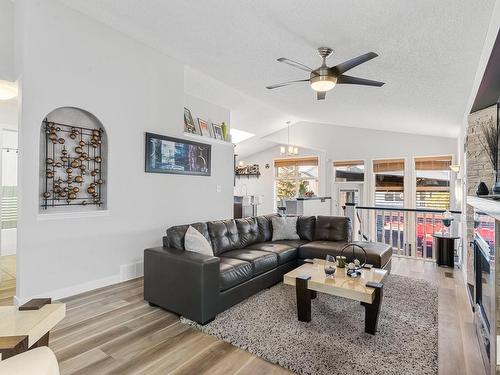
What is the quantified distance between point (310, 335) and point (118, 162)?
3.07 meters

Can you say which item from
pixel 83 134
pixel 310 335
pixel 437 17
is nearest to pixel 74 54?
pixel 83 134

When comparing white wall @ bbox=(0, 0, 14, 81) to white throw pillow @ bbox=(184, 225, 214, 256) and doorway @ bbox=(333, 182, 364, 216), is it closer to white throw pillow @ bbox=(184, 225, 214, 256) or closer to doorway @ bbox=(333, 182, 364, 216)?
white throw pillow @ bbox=(184, 225, 214, 256)

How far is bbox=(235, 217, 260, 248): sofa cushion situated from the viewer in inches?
163

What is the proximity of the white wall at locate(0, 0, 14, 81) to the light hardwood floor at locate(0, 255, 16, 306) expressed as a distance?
245 cm

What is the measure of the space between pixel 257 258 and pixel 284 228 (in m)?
1.38

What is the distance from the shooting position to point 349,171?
8.19m

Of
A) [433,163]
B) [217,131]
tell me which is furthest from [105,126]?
[433,163]

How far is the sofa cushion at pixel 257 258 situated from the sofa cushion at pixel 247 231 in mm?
314

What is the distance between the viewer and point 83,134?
355 cm

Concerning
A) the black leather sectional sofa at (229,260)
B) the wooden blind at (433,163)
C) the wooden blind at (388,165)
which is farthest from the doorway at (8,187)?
the wooden blind at (433,163)

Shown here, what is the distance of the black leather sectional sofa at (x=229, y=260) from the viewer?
2.65 meters

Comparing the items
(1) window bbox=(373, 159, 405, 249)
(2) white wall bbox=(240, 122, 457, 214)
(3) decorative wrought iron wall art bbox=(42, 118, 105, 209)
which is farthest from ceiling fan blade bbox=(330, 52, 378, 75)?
(2) white wall bbox=(240, 122, 457, 214)

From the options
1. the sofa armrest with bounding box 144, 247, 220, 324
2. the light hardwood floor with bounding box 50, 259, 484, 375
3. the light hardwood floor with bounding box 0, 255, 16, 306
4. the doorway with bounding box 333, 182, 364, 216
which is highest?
the doorway with bounding box 333, 182, 364, 216

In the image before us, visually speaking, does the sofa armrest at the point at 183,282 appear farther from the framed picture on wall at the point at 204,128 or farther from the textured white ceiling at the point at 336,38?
the framed picture on wall at the point at 204,128
